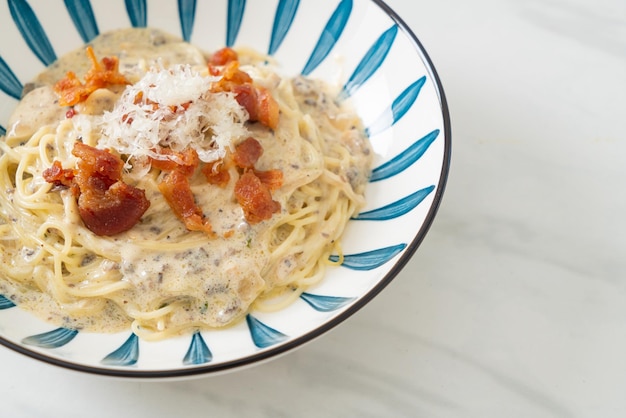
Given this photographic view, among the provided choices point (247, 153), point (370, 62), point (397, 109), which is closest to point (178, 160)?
point (247, 153)

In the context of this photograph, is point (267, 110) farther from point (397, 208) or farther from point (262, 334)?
point (262, 334)

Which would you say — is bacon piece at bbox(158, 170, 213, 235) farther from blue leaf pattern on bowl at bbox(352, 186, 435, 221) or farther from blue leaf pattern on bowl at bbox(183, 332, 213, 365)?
blue leaf pattern on bowl at bbox(352, 186, 435, 221)

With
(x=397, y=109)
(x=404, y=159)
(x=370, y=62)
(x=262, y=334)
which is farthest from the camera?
(x=370, y=62)

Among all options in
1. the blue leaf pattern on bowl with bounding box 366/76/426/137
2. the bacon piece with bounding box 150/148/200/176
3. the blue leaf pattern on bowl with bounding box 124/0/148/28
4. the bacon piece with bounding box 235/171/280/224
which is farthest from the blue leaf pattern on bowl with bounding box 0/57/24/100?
the blue leaf pattern on bowl with bounding box 366/76/426/137

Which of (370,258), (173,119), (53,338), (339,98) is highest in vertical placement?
(339,98)

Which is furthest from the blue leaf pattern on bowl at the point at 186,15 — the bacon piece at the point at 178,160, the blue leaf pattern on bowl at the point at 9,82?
the bacon piece at the point at 178,160

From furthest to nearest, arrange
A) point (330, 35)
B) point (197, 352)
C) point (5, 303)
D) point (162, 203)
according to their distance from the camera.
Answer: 1. point (330, 35)
2. point (162, 203)
3. point (5, 303)
4. point (197, 352)

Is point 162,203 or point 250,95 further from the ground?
point 250,95

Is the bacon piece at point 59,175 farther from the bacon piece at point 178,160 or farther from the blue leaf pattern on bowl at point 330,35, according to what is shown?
the blue leaf pattern on bowl at point 330,35
